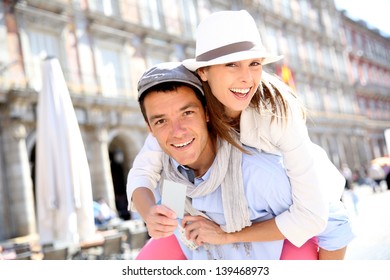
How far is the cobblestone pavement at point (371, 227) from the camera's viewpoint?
4.95ft

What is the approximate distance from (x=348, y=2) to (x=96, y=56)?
20.1ft

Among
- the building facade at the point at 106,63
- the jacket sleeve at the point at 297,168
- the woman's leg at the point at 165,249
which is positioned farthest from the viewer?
the building facade at the point at 106,63

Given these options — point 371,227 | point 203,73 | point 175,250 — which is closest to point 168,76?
point 203,73

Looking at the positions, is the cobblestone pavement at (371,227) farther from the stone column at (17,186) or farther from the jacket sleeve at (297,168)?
the stone column at (17,186)

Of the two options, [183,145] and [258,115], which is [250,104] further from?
[183,145]

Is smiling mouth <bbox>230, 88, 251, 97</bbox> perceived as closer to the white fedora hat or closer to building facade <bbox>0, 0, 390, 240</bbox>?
the white fedora hat

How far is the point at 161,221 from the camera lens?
1075mm

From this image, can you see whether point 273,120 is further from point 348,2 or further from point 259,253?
point 348,2

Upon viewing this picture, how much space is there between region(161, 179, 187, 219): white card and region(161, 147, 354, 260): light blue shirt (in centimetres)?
7

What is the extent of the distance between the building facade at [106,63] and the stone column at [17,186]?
13mm

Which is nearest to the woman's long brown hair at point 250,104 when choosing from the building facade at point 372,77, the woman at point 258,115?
the woman at point 258,115

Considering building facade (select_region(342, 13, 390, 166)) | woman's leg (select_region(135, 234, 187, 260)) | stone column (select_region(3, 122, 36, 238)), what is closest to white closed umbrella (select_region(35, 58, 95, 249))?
building facade (select_region(342, 13, 390, 166))

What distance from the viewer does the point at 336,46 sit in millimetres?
2232

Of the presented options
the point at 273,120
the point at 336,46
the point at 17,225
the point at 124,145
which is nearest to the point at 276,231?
the point at 273,120
